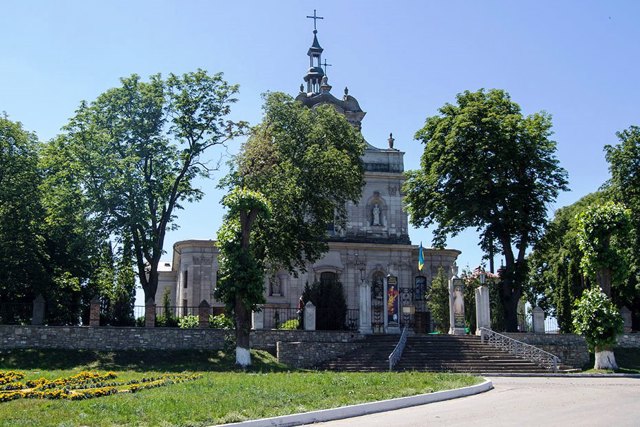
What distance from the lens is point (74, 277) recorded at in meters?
35.5

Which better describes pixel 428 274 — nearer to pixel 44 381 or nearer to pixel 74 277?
pixel 74 277

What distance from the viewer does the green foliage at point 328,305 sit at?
3594 centimetres

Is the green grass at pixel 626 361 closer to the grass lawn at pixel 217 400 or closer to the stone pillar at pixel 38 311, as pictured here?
the grass lawn at pixel 217 400

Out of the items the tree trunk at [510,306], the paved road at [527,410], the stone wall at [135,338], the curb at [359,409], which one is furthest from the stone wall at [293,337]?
the curb at [359,409]

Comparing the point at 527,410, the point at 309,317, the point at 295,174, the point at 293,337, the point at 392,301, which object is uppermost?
the point at 295,174

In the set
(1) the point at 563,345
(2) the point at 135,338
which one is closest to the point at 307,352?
(2) the point at 135,338

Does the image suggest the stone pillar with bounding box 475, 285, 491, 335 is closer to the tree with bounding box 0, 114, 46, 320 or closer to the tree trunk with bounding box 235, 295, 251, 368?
the tree trunk with bounding box 235, 295, 251, 368

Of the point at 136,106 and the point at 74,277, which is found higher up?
the point at 136,106

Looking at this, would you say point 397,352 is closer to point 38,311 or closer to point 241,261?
point 241,261

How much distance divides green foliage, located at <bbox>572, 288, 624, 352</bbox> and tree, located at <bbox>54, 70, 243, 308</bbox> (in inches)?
700

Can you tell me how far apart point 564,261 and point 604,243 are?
1393 centimetres

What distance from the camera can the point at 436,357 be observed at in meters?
29.3

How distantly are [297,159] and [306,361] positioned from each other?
1051 cm

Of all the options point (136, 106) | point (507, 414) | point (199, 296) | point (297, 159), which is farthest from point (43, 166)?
point (507, 414)
